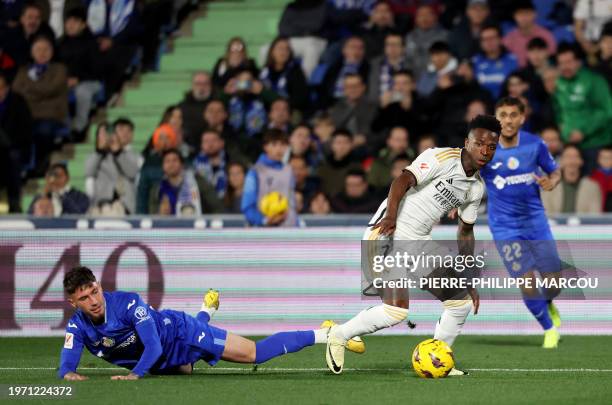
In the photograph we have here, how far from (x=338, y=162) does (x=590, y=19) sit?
425cm

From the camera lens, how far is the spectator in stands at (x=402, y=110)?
17000mm

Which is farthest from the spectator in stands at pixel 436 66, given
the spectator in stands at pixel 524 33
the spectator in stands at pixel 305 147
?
the spectator in stands at pixel 305 147

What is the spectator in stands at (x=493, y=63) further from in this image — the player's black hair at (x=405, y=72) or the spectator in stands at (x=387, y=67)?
the spectator in stands at (x=387, y=67)

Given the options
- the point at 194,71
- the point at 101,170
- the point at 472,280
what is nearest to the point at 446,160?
the point at 472,280

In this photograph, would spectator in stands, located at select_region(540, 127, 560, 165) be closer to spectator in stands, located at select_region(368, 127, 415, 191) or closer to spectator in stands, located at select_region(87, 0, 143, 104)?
spectator in stands, located at select_region(368, 127, 415, 191)

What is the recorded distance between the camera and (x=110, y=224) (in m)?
14.7

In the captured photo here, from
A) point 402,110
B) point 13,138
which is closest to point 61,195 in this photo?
point 13,138

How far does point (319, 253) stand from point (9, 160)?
5532 millimetres

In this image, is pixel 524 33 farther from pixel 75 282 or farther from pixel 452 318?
pixel 75 282

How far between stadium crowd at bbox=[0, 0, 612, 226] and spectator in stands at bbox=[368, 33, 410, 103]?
0.07ft

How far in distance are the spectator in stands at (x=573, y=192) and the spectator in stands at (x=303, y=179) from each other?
2880mm

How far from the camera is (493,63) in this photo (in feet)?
57.2

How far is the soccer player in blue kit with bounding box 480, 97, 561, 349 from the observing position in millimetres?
12547

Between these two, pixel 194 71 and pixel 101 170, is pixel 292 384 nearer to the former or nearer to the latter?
pixel 101 170
